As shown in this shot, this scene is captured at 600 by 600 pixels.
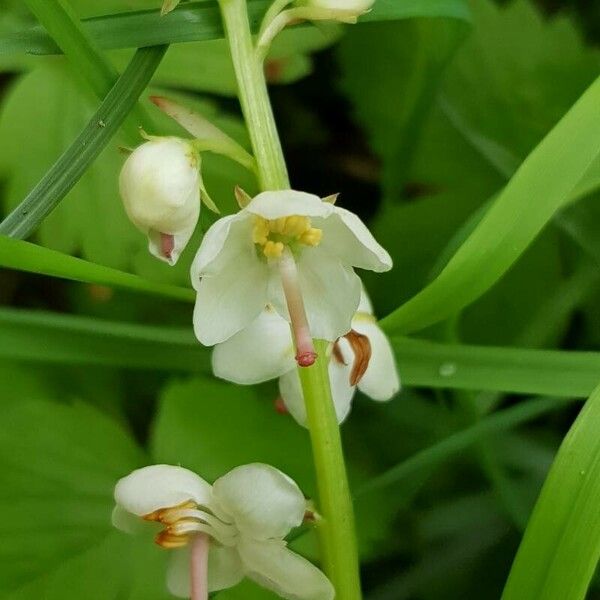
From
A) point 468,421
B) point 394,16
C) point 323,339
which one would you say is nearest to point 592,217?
point 468,421

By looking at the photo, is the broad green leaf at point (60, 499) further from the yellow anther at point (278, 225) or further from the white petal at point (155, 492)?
the yellow anther at point (278, 225)

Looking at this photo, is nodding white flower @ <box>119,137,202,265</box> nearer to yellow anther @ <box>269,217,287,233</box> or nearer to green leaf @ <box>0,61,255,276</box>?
yellow anther @ <box>269,217,287,233</box>

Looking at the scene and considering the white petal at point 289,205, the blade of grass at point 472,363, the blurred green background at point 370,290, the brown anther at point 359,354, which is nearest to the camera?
the white petal at point 289,205

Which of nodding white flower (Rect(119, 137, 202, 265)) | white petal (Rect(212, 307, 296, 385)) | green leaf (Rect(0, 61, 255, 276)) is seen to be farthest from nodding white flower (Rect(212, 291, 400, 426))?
green leaf (Rect(0, 61, 255, 276))

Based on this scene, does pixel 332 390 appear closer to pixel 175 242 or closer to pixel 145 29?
pixel 175 242

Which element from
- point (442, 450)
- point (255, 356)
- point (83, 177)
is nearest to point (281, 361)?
point (255, 356)

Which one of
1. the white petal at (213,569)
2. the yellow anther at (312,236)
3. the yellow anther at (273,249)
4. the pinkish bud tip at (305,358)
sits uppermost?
the yellow anther at (312,236)

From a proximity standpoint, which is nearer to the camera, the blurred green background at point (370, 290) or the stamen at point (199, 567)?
the stamen at point (199, 567)

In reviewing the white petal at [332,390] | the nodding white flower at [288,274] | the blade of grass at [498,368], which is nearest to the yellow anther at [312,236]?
the nodding white flower at [288,274]
